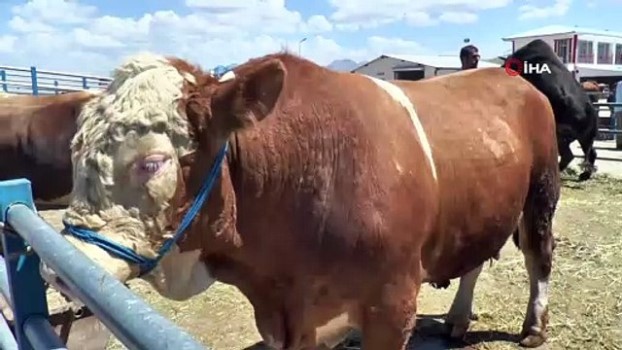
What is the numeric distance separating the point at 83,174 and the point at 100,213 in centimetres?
14

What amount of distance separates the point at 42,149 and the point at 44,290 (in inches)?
175

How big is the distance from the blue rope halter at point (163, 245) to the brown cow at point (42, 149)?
144 inches

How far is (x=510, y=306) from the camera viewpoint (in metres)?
4.65

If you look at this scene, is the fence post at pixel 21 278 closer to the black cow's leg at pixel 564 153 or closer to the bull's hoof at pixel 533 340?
the bull's hoof at pixel 533 340

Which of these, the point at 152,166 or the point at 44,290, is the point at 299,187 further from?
the point at 44,290

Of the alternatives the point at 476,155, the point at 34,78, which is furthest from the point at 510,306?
the point at 34,78

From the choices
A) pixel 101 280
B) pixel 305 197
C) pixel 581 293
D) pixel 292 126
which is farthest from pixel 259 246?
pixel 581 293

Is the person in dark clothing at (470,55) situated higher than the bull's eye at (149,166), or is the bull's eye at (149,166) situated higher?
the person in dark clothing at (470,55)

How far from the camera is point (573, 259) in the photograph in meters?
5.66

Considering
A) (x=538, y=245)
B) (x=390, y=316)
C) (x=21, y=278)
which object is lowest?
(x=538, y=245)

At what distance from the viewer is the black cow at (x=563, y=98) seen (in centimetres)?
902

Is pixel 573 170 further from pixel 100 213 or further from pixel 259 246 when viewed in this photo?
pixel 100 213

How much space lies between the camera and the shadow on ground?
13.4 ft

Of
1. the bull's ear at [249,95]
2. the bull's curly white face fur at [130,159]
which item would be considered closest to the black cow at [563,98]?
the bull's ear at [249,95]
